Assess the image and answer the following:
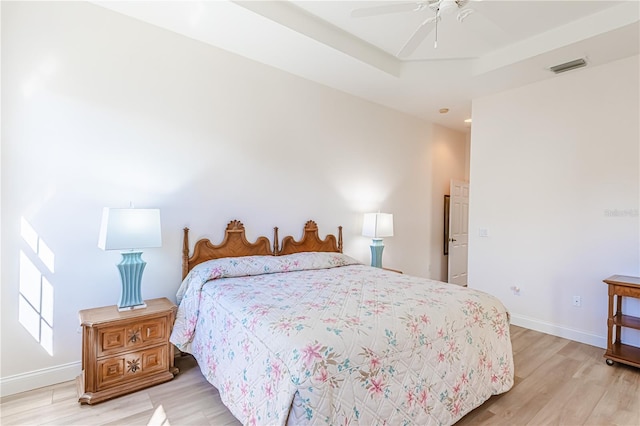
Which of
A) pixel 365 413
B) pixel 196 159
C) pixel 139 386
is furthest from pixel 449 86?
pixel 139 386

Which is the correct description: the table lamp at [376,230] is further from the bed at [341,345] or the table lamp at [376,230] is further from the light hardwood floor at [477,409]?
the light hardwood floor at [477,409]

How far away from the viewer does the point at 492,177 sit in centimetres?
400

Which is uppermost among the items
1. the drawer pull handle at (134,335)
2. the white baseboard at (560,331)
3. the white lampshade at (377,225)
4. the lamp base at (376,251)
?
the white lampshade at (377,225)

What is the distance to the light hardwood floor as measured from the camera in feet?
6.24

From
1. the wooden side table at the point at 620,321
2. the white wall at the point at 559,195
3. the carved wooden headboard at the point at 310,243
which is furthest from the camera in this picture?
the carved wooden headboard at the point at 310,243

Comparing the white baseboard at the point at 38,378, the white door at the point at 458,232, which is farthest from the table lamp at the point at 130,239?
the white door at the point at 458,232

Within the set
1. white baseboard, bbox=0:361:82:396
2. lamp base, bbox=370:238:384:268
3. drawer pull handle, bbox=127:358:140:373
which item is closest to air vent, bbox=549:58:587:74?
lamp base, bbox=370:238:384:268

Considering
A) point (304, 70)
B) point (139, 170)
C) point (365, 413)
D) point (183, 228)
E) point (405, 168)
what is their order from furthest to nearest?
1. point (405, 168)
2. point (304, 70)
3. point (183, 228)
4. point (139, 170)
5. point (365, 413)

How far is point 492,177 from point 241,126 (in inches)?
120

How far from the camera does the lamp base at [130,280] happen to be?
2.29 meters

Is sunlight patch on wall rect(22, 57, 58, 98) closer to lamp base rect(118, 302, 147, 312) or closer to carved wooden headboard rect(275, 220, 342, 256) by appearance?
lamp base rect(118, 302, 147, 312)

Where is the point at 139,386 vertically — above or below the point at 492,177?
below

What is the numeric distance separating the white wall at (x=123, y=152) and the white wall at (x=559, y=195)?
1.93 meters

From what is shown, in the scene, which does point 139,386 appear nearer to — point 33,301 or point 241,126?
point 33,301
